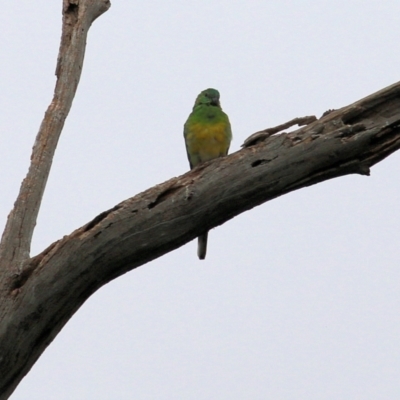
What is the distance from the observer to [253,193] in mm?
4164

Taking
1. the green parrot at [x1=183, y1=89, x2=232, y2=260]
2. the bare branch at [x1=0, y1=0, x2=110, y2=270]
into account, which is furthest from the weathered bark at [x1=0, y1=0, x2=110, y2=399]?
the green parrot at [x1=183, y1=89, x2=232, y2=260]

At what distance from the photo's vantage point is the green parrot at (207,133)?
6754 mm

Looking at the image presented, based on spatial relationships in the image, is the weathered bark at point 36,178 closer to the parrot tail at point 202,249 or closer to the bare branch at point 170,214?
the bare branch at point 170,214

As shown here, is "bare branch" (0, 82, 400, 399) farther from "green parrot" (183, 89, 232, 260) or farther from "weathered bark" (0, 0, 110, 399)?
"green parrot" (183, 89, 232, 260)

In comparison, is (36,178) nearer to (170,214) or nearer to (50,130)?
(50,130)

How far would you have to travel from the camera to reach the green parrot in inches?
266

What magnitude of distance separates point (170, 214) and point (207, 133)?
8.83ft

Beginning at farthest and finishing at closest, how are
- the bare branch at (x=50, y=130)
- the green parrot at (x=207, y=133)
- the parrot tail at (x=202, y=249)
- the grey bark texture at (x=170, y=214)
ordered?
the green parrot at (x=207, y=133) → the parrot tail at (x=202, y=249) → the bare branch at (x=50, y=130) → the grey bark texture at (x=170, y=214)

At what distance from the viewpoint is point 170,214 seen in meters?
4.14

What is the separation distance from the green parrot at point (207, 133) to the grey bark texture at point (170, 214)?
96.5 inches

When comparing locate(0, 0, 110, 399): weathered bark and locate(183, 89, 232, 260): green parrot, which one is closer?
locate(0, 0, 110, 399): weathered bark

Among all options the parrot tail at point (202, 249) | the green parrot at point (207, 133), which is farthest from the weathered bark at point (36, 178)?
the parrot tail at point (202, 249)

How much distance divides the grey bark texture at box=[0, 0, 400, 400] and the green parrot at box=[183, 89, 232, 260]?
245 centimetres

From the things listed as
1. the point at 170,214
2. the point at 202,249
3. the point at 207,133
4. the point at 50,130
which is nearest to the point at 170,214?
the point at 170,214
